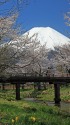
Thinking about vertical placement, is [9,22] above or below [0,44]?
above

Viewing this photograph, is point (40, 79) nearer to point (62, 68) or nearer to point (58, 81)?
point (58, 81)

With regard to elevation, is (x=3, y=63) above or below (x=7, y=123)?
above

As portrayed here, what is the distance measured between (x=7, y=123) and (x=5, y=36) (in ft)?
46.1

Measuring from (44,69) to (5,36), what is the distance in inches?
2197

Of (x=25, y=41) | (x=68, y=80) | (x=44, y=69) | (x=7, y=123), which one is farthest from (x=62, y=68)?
(x=7, y=123)

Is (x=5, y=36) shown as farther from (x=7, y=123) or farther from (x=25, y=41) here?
(x=7, y=123)

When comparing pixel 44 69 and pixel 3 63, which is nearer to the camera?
pixel 3 63

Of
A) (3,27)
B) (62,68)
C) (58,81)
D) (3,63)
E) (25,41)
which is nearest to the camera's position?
(3,63)

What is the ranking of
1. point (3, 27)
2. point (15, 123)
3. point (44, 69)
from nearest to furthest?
point (15, 123)
point (3, 27)
point (44, 69)

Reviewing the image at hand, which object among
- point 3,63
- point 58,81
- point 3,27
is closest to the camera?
point 3,63

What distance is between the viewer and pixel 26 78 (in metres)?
48.3

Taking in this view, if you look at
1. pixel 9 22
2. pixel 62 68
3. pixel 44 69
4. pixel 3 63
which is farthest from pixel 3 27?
pixel 62 68

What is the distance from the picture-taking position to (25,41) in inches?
1047

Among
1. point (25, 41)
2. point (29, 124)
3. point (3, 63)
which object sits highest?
point (25, 41)
